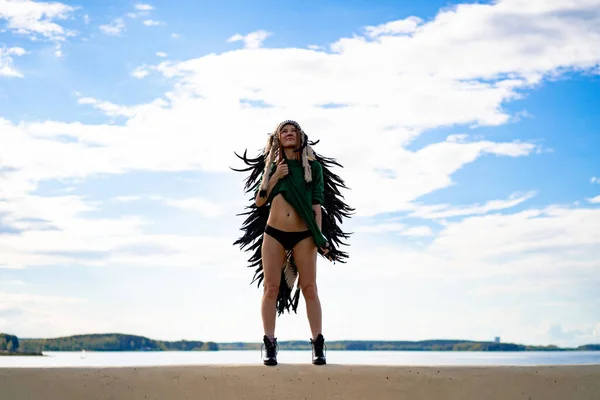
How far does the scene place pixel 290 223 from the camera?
797 cm

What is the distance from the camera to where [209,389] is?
686 cm

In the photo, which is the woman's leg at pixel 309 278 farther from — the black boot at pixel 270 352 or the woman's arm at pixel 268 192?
the woman's arm at pixel 268 192

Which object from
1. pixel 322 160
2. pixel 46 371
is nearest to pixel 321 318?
pixel 322 160

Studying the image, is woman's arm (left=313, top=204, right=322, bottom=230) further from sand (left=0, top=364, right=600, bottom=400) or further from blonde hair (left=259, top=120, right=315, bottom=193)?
sand (left=0, top=364, right=600, bottom=400)

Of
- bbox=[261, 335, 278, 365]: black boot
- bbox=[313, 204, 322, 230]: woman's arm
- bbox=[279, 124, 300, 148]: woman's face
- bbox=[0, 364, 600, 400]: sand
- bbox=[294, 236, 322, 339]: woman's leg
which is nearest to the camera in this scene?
bbox=[0, 364, 600, 400]: sand

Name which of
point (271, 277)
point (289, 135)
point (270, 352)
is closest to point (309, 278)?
point (271, 277)

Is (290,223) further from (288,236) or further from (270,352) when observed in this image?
(270,352)

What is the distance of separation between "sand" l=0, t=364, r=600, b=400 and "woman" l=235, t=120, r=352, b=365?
716 millimetres

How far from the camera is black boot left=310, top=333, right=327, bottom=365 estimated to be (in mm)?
7555

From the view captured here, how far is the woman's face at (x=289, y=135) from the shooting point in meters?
8.20

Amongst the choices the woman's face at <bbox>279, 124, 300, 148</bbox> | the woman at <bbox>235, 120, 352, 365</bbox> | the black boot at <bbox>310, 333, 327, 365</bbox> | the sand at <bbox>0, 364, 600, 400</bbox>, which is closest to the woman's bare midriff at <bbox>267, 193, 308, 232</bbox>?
the woman at <bbox>235, 120, 352, 365</bbox>

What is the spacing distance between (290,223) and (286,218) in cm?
7

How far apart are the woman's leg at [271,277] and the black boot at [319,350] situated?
0.48 m

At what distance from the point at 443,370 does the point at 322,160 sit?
2954 mm
